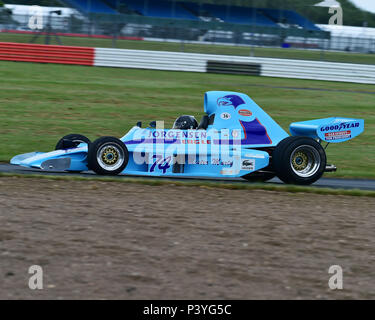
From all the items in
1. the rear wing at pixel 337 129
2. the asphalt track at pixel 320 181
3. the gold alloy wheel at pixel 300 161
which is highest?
the rear wing at pixel 337 129

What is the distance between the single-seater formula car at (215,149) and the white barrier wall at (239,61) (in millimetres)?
15909

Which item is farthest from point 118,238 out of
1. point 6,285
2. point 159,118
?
point 159,118

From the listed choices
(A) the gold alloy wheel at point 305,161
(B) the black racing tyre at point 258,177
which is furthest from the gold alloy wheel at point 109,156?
(A) the gold alloy wheel at point 305,161

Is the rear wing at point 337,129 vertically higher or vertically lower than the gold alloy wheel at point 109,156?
higher

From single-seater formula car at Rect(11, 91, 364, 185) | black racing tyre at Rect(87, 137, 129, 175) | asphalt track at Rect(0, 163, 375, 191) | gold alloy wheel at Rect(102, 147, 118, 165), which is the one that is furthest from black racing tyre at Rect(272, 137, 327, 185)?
gold alloy wheel at Rect(102, 147, 118, 165)

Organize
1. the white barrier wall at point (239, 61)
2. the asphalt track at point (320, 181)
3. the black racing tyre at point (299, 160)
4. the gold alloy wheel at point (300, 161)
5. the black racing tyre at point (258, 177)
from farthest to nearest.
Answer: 1. the white barrier wall at point (239, 61)
2. the black racing tyre at point (258, 177)
3. the asphalt track at point (320, 181)
4. the gold alloy wheel at point (300, 161)
5. the black racing tyre at point (299, 160)

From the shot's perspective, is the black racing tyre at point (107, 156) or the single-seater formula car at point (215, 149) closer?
the black racing tyre at point (107, 156)

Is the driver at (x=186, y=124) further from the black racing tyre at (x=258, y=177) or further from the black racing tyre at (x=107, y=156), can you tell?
the black racing tyre at (x=258, y=177)

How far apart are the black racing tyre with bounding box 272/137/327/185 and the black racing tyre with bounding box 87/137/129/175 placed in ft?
7.92

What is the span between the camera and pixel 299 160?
32.0 feet

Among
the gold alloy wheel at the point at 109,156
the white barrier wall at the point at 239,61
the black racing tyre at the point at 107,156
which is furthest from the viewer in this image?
the white barrier wall at the point at 239,61

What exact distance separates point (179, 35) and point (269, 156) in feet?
60.9

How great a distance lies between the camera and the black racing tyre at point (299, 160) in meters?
9.52

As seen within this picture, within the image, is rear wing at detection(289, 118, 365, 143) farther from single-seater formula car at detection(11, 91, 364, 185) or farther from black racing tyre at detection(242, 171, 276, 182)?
black racing tyre at detection(242, 171, 276, 182)
